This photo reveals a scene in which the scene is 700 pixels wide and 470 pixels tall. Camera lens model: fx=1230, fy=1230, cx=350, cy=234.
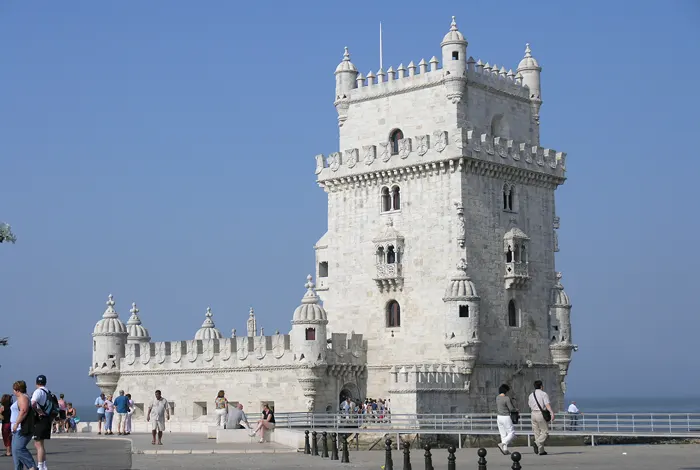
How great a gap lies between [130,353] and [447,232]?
58.6 ft

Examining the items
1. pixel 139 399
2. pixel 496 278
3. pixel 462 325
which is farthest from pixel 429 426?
pixel 139 399

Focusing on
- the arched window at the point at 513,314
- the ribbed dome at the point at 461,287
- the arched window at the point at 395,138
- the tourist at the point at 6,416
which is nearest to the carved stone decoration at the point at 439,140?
Answer: the arched window at the point at 395,138

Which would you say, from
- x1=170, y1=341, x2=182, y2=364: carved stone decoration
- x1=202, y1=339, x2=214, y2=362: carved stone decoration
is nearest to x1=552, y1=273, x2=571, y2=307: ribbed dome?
x1=202, y1=339, x2=214, y2=362: carved stone decoration

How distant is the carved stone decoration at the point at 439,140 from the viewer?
174 ft

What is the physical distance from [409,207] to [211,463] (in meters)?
26.8

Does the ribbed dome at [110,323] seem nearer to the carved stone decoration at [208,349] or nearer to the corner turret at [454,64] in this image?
the carved stone decoration at [208,349]

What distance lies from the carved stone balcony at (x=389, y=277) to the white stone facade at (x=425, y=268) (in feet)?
0.18

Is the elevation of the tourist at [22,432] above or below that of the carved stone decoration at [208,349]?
below

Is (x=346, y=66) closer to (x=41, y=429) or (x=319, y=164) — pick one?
(x=319, y=164)

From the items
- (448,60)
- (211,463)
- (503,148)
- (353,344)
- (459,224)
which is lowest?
(211,463)

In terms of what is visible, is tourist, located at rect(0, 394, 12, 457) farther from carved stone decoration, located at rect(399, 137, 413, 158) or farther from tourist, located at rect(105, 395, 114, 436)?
carved stone decoration, located at rect(399, 137, 413, 158)

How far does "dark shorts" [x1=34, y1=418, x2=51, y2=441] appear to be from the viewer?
886 inches

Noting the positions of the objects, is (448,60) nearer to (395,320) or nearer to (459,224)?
(459,224)

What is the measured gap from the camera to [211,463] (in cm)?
2903
